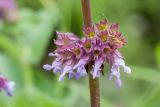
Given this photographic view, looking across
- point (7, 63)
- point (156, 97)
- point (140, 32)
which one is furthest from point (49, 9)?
point (156, 97)

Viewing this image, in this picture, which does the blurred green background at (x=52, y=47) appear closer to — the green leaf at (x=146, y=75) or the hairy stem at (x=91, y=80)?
the green leaf at (x=146, y=75)

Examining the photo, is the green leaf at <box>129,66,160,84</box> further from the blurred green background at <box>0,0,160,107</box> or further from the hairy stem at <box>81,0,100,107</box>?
the hairy stem at <box>81,0,100,107</box>

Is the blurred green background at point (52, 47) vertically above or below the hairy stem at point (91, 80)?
above

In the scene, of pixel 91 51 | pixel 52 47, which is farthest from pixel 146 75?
pixel 52 47

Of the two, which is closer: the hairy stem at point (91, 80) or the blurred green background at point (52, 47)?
the hairy stem at point (91, 80)

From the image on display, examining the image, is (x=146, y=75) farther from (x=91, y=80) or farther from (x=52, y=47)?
(x=52, y=47)

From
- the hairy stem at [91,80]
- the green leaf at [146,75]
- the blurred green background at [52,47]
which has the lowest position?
the hairy stem at [91,80]

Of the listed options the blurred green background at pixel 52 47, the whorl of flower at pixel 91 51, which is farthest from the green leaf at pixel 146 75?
the whorl of flower at pixel 91 51
